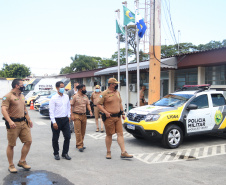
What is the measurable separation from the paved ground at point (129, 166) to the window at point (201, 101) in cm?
119

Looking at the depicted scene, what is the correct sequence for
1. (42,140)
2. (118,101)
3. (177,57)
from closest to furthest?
1. (118,101)
2. (42,140)
3. (177,57)

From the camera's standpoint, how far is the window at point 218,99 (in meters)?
8.08

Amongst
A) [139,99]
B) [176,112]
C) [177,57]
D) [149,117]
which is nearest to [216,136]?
[176,112]

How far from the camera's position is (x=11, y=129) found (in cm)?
498

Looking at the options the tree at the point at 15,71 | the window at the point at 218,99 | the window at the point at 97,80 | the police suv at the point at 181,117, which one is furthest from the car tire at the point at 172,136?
the tree at the point at 15,71

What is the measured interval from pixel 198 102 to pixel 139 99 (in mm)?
4664

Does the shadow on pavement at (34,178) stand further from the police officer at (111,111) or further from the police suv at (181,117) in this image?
the police suv at (181,117)

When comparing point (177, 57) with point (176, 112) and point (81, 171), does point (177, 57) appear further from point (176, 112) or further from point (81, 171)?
point (81, 171)

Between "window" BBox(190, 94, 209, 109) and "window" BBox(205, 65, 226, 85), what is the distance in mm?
6121

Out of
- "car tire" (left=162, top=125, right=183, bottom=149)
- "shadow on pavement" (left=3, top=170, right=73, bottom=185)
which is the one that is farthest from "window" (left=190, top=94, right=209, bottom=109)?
"shadow on pavement" (left=3, top=170, right=73, bottom=185)

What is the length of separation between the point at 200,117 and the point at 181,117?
2.41ft

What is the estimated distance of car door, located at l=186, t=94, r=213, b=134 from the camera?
747 cm

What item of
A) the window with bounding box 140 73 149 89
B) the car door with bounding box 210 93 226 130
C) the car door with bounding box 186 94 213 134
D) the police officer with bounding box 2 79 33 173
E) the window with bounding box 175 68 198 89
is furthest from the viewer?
the window with bounding box 140 73 149 89

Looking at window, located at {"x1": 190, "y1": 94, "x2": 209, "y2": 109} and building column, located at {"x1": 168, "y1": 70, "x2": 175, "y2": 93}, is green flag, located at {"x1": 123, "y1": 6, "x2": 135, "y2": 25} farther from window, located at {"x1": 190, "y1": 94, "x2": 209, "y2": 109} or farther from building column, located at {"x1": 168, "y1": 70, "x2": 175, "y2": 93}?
window, located at {"x1": 190, "y1": 94, "x2": 209, "y2": 109}
